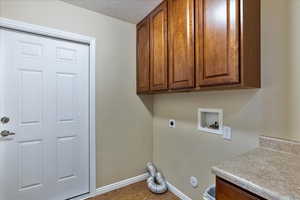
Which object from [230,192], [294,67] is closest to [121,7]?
[294,67]

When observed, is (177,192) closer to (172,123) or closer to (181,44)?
(172,123)

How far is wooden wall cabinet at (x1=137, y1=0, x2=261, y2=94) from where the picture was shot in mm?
1082

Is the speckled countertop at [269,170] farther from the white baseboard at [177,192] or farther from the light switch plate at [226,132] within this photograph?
the white baseboard at [177,192]

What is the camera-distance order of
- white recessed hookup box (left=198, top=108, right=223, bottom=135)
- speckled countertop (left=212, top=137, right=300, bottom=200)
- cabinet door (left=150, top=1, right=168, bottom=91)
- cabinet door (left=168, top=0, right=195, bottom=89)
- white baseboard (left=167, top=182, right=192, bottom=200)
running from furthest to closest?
1. white baseboard (left=167, top=182, right=192, bottom=200)
2. cabinet door (left=150, top=1, right=168, bottom=91)
3. white recessed hookup box (left=198, top=108, right=223, bottom=135)
4. cabinet door (left=168, top=0, right=195, bottom=89)
5. speckled countertop (left=212, top=137, right=300, bottom=200)

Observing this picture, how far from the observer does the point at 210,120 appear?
5.56ft

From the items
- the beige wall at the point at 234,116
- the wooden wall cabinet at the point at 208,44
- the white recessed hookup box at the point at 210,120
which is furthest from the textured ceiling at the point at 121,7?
the white recessed hookup box at the point at 210,120

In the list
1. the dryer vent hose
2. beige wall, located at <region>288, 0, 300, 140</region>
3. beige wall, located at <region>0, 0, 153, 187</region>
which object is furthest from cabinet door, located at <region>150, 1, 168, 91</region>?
the dryer vent hose

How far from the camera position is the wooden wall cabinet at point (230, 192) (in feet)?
2.41

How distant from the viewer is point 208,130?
5.39 ft

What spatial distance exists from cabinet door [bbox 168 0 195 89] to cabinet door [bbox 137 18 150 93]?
1.60 feet

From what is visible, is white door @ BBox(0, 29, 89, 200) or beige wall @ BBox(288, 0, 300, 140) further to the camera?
white door @ BBox(0, 29, 89, 200)

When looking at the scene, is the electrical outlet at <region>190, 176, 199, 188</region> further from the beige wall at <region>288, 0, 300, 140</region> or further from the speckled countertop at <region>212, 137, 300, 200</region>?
the beige wall at <region>288, 0, 300, 140</region>

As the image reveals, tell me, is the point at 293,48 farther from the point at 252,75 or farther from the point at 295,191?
the point at 295,191

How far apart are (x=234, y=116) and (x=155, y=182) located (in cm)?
148
